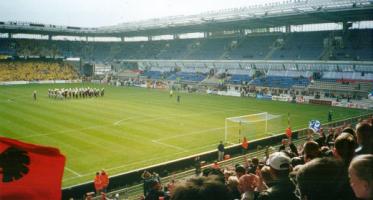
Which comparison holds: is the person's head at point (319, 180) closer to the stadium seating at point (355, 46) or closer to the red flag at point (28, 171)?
the red flag at point (28, 171)

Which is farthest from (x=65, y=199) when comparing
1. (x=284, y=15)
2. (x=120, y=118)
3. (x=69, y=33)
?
(x=69, y=33)

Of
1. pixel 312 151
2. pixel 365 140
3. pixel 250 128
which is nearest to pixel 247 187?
pixel 312 151

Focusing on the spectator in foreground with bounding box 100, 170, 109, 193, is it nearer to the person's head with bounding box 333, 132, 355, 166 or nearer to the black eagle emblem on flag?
the black eagle emblem on flag

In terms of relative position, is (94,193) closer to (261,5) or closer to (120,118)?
(120,118)

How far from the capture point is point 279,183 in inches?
178

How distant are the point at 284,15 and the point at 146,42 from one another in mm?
45486

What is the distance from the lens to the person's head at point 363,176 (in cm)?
301

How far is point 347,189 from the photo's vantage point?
3.98 m

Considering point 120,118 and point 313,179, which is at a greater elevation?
point 313,179

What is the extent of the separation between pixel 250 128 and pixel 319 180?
82.5 ft

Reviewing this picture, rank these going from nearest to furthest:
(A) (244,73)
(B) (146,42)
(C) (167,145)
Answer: (C) (167,145) → (A) (244,73) → (B) (146,42)

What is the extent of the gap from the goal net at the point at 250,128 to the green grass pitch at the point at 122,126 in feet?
2.02

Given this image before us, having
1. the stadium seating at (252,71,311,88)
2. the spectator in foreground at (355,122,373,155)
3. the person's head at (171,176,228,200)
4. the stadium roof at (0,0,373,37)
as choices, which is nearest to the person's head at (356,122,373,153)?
the spectator in foreground at (355,122,373,155)

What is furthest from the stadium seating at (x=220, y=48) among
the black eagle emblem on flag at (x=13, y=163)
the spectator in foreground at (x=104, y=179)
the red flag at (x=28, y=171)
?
the black eagle emblem on flag at (x=13, y=163)
